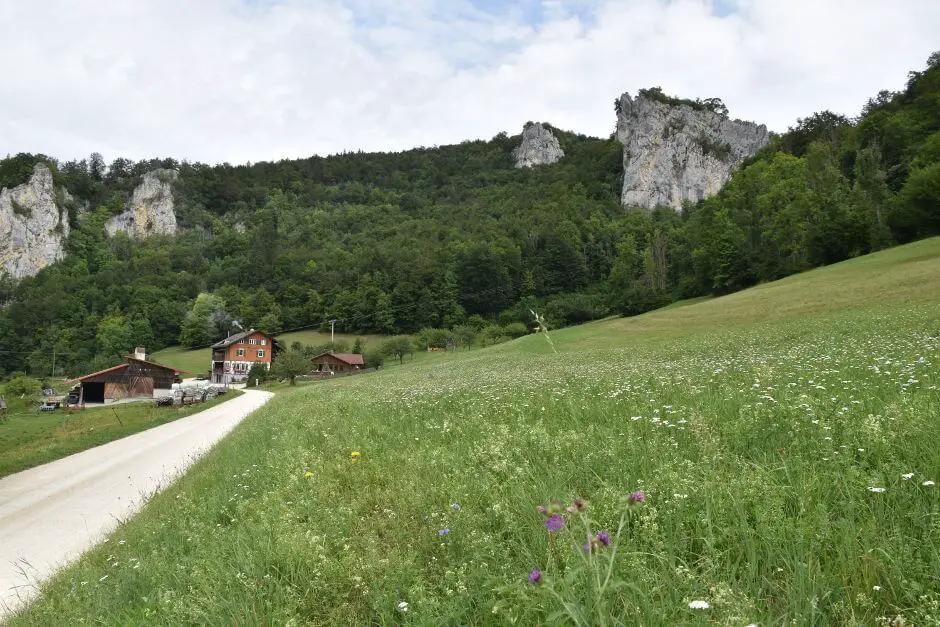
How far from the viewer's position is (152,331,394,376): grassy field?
120688 mm

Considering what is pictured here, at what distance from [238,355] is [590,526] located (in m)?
123

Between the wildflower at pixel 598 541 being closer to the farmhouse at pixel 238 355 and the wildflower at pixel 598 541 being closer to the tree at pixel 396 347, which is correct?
the tree at pixel 396 347

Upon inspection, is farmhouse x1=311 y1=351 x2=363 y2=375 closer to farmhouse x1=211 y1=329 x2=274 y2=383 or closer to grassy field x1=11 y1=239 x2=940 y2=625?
farmhouse x1=211 y1=329 x2=274 y2=383

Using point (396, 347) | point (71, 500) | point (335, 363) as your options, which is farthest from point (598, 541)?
point (335, 363)

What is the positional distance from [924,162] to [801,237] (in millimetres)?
16555

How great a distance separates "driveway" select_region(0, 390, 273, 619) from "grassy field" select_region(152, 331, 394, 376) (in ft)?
286

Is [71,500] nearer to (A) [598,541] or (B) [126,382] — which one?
(A) [598,541]

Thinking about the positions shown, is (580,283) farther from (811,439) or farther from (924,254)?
(811,439)

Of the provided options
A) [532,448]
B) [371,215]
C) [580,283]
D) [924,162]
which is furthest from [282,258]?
[532,448]

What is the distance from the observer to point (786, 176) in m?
97.1

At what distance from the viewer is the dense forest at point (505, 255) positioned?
79250mm

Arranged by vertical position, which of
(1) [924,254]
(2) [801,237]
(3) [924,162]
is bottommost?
(1) [924,254]

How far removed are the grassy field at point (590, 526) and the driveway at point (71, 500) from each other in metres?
2.77

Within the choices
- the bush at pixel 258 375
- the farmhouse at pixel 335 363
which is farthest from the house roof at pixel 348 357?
the bush at pixel 258 375
